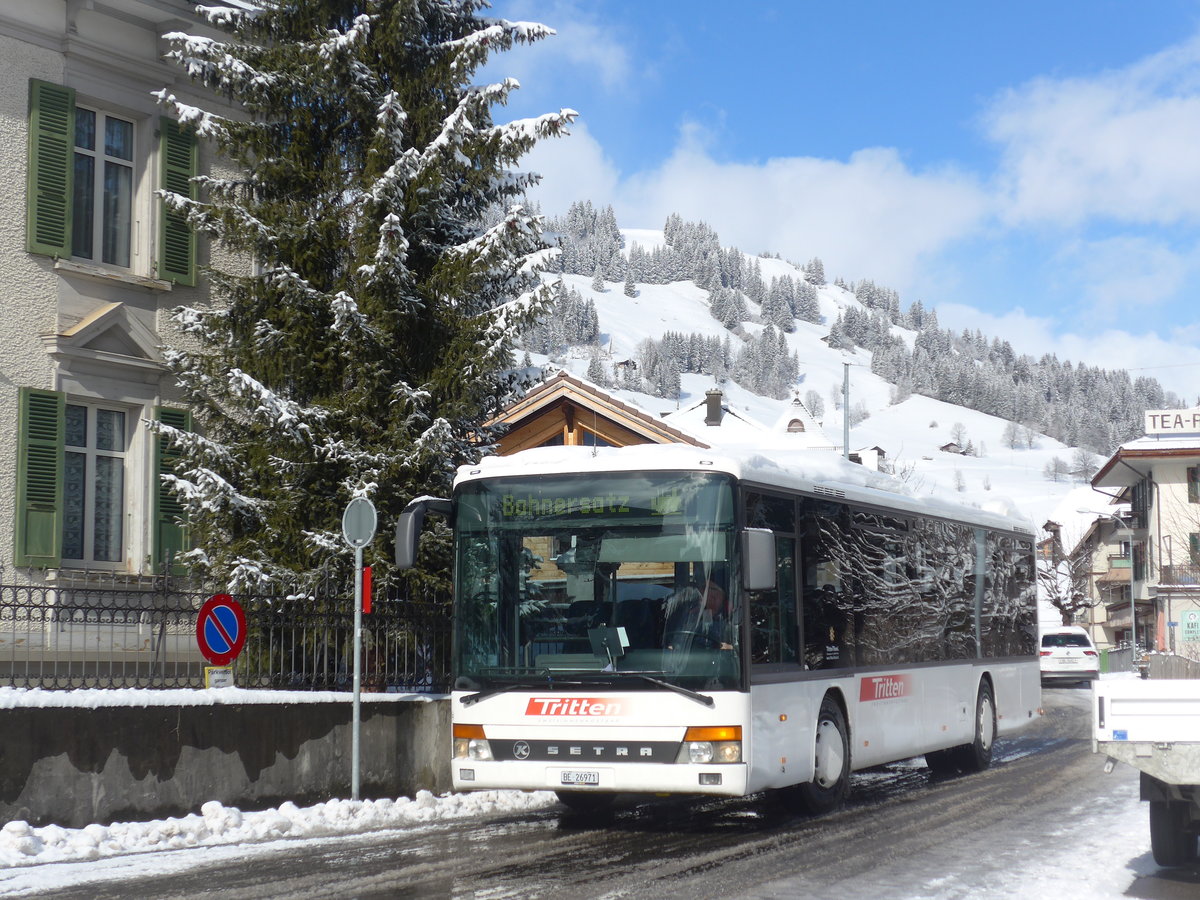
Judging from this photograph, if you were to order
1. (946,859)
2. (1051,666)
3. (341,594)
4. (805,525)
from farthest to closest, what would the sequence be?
(1051,666), (341,594), (805,525), (946,859)

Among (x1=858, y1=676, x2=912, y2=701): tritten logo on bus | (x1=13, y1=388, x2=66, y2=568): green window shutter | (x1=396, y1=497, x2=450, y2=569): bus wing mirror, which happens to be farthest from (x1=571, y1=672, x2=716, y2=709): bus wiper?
(x1=13, y1=388, x2=66, y2=568): green window shutter

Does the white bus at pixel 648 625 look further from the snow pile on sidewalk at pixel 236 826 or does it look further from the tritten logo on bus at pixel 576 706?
the snow pile on sidewalk at pixel 236 826

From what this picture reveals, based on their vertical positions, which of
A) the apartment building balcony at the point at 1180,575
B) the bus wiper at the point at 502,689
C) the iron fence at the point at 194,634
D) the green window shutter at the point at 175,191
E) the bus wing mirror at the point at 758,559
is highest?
the green window shutter at the point at 175,191

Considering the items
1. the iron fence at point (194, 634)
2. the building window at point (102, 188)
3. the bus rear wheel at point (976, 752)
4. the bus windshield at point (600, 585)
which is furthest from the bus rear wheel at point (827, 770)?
the building window at point (102, 188)

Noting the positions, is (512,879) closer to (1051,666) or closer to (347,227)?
(347,227)

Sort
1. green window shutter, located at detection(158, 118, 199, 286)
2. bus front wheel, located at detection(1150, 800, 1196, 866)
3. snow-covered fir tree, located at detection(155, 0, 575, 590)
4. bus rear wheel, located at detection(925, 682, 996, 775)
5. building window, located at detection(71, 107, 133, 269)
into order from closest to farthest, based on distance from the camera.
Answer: bus front wheel, located at detection(1150, 800, 1196, 866) → snow-covered fir tree, located at detection(155, 0, 575, 590) → bus rear wheel, located at detection(925, 682, 996, 775) → building window, located at detection(71, 107, 133, 269) → green window shutter, located at detection(158, 118, 199, 286)

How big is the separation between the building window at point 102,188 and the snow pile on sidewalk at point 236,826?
854 cm

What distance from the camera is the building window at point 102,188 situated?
18281mm

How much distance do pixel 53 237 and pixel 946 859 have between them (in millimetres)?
12732

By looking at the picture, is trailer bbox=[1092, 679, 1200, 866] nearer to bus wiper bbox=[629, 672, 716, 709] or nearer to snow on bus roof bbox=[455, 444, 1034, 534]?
bus wiper bbox=[629, 672, 716, 709]

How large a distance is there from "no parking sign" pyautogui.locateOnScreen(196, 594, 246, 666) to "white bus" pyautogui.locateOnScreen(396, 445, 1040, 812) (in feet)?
Answer: 5.84

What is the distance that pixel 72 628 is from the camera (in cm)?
1202

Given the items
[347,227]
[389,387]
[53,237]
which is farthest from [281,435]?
[53,237]

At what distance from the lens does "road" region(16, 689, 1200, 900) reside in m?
9.06
